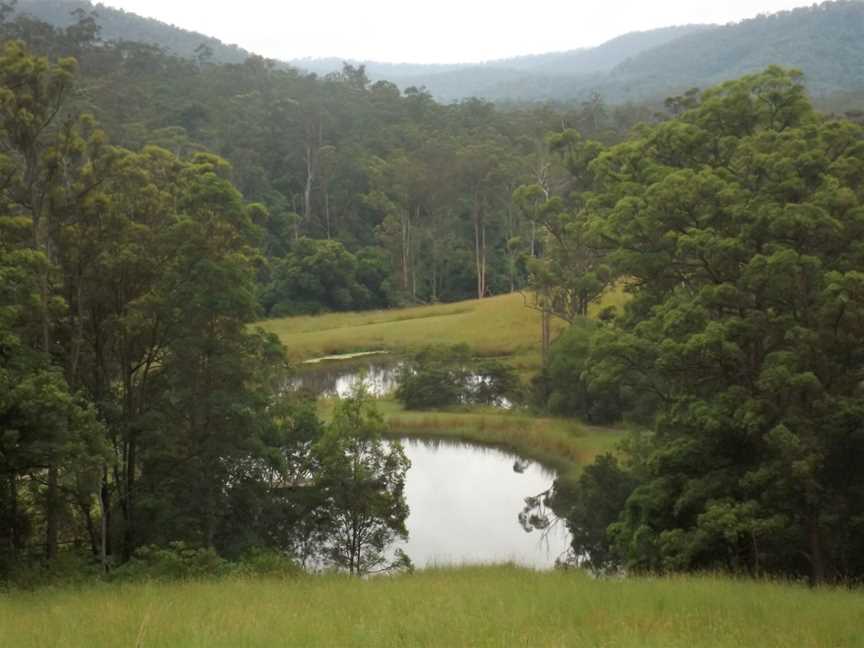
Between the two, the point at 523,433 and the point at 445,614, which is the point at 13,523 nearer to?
the point at 445,614

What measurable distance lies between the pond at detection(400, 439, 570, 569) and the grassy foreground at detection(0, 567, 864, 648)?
8.38 metres

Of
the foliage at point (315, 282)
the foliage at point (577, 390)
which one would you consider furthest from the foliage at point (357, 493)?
the foliage at point (315, 282)

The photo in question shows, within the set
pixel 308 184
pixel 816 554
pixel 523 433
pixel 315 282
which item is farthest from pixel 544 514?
pixel 308 184

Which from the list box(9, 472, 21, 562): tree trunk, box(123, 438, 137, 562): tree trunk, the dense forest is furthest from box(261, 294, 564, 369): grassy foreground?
box(9, 472, 21, 562): tree trunk

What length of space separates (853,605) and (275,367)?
15.7 meters

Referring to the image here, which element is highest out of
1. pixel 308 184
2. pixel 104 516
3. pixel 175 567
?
pixel 308 184

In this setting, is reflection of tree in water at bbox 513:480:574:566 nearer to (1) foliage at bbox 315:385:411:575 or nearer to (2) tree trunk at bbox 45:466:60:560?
(1) foliage at bbox 315:385:411:575

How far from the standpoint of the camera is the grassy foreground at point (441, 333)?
194 feet

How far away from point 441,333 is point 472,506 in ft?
106

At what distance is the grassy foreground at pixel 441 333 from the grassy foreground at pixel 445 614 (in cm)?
4111

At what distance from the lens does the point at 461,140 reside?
313 feet

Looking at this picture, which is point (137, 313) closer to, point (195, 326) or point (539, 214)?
point (195, 326)

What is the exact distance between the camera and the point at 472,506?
30703 mm

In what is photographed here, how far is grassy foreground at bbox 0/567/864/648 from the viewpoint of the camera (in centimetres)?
973
